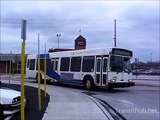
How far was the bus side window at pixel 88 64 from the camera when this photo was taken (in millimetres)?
25263

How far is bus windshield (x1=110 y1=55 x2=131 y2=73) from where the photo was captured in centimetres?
2397

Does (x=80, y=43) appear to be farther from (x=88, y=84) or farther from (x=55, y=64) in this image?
(x=88, y=84)

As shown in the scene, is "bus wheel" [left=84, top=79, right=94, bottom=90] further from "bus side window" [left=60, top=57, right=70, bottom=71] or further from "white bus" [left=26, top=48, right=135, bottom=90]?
"bus side window" [left=60, top=57, right=70, bottom=71]

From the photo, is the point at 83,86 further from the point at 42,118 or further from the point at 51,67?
the point at 42,118

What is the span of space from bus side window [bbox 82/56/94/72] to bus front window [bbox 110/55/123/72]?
5.57ft

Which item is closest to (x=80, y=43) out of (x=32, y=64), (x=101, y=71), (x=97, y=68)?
(x=32, y=64)

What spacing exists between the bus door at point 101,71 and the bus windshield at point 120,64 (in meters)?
0.44

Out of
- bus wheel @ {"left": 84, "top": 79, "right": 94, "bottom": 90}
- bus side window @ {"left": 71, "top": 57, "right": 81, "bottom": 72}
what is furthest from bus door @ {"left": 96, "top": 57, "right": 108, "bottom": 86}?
bus side window @ {"left": 71, "top": 57, "right": 81, "bottom": 72}

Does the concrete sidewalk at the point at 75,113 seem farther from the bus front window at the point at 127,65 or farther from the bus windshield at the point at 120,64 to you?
the bus front window at the point at 127,65

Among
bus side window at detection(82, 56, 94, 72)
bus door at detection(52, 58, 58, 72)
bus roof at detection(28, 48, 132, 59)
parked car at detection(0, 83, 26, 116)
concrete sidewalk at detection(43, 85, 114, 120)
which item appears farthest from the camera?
bus door at detection(52, 58, 58, 72)

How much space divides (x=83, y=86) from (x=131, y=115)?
1363 cm

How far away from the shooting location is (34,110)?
13.4 meters

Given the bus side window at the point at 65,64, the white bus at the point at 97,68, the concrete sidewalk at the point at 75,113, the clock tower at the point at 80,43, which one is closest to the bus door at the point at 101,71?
the white bus at the point at 97,68

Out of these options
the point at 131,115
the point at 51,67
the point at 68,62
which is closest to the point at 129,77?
the point at 68,62
